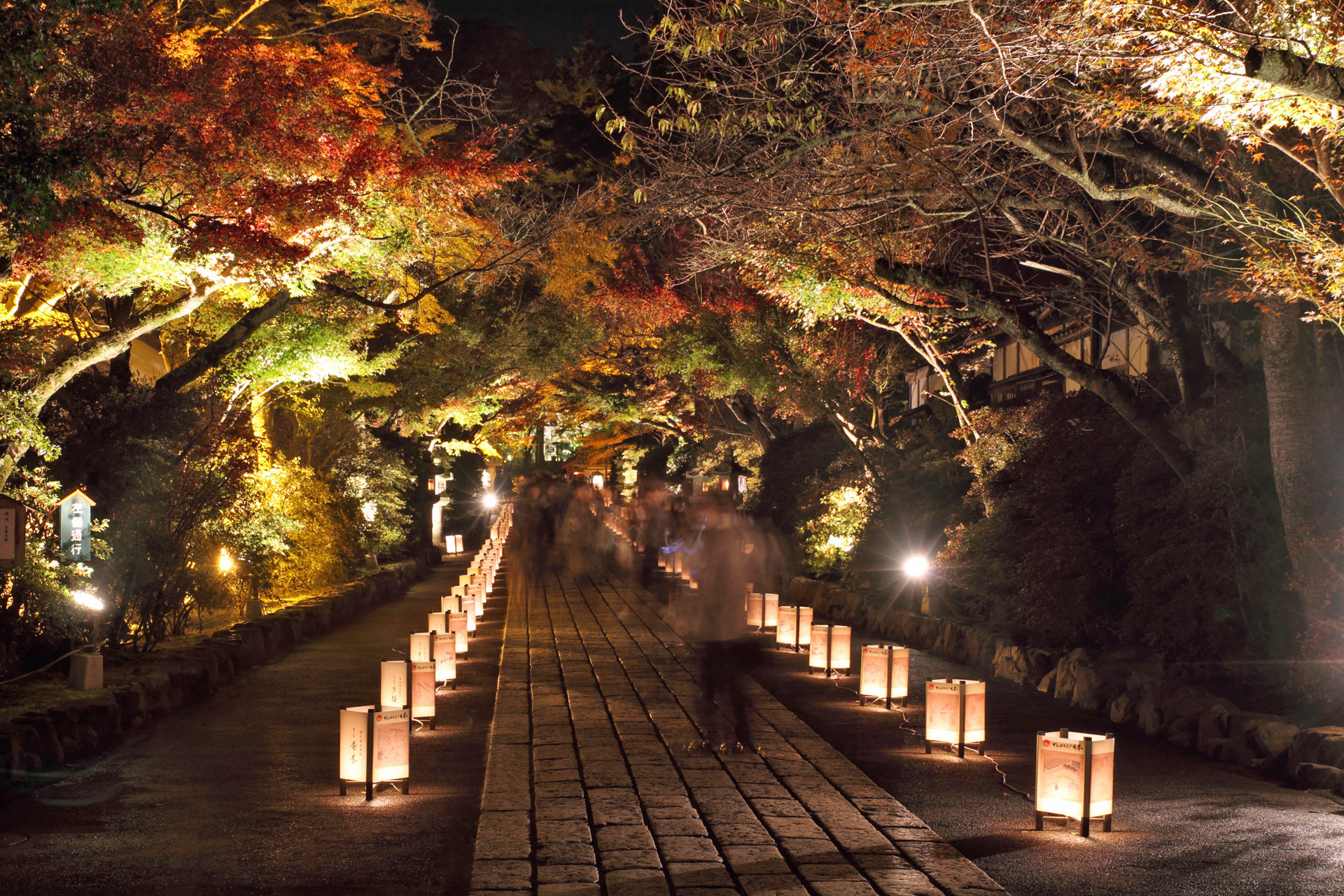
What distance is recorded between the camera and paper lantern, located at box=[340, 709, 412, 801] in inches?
254

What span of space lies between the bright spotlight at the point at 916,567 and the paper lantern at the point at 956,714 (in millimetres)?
8357

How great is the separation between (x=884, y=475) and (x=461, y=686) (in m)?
11.2

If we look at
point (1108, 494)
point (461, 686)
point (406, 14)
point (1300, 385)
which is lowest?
point (461, 686)

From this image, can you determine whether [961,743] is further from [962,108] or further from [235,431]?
[235,431]

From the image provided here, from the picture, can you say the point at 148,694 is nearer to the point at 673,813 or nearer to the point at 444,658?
the point at 444,658

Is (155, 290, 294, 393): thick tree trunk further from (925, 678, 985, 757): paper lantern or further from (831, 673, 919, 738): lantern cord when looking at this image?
(925, 678, 985, 757): paper lantern

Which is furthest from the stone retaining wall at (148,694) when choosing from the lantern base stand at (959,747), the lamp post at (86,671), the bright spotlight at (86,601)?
the lantern base stand at (959,747)

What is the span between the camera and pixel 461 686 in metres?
10.9

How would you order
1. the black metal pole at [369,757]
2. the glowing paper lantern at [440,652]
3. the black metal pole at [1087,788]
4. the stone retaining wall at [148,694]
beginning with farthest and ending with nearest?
1. the glowing paper lantern at [440,652]
2. the stone retaining wall at [148,694]
3. the black metal pole at [369,757]
4. the black metal pole at [1087,788]

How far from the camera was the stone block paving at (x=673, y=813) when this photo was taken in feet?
16.3

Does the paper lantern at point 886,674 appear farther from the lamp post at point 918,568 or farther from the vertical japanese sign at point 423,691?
the lamp post at point 918,568

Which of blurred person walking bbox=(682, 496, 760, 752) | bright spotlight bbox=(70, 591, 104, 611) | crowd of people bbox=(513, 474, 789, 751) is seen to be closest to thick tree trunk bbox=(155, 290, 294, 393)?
bright spotlight bbox=(70, 591, 104, 611)

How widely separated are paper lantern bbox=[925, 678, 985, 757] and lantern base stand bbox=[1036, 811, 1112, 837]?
5.71 ft

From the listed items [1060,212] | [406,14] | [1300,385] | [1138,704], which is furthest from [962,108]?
[406,14]
